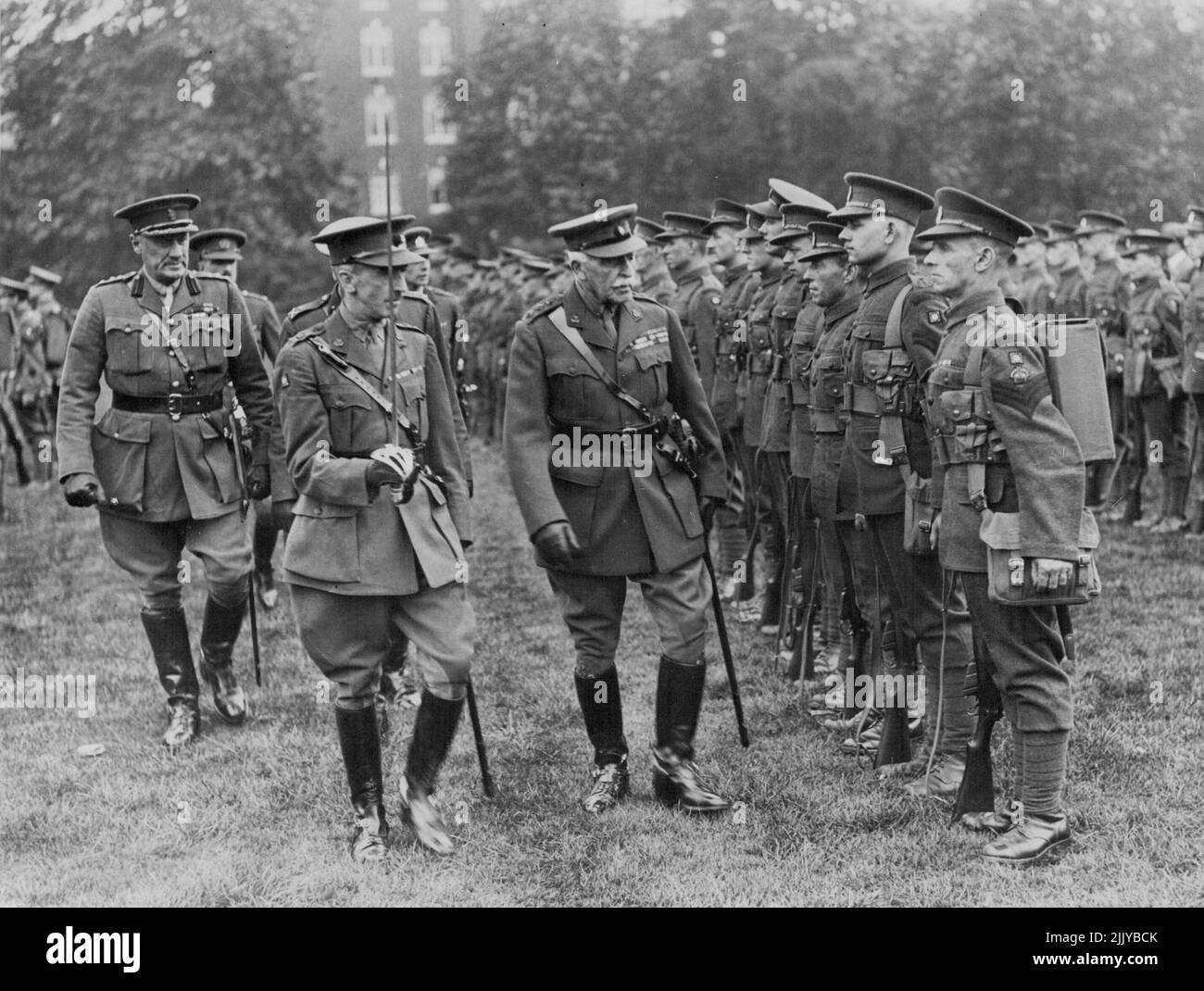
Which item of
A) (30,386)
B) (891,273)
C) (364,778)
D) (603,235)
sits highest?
(30,386)

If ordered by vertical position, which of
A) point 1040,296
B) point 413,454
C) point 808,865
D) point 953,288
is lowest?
point 808,865

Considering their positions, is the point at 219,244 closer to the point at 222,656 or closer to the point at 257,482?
the point at 257,482

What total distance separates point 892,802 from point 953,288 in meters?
2.09

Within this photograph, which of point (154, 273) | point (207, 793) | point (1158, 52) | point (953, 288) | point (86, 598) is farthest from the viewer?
point (1158, 52)

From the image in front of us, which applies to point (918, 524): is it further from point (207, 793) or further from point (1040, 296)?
point (1040, 296)

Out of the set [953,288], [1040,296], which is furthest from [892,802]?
[1040,296]

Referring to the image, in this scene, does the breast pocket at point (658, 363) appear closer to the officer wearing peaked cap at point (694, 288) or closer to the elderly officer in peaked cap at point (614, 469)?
the elderly officer in peaked cap at point (614, 469)

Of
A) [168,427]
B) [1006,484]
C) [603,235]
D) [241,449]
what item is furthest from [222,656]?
[1006,484]

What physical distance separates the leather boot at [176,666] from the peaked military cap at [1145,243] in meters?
9.31

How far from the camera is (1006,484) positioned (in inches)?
224

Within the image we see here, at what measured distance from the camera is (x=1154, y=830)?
599 cm

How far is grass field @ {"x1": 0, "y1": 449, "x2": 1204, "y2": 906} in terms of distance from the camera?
221 inches

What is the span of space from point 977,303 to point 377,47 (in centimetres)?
3768

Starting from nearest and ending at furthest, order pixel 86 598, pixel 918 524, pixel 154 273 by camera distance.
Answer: pixel 918 524, pixel 154 273, pixel 86 598
